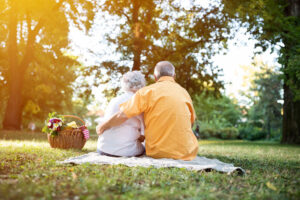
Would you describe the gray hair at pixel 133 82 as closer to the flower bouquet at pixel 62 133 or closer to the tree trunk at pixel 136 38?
the flower bouquet at pixel 62 133

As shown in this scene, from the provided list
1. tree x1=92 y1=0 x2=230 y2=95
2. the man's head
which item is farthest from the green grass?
tree x1=92 y1=0 x2=230 y2=95

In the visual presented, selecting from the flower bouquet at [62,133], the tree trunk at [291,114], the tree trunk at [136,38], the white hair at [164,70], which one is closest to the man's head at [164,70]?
the white hair at [164,70]

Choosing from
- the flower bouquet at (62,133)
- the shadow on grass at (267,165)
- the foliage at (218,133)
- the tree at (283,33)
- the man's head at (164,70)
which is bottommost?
the foliage at (218,133)

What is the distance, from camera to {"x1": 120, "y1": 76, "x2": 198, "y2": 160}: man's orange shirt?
15.9ft

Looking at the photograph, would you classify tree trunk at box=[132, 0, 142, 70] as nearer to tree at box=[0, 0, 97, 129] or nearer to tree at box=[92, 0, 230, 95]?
tree at box=[92, 0, 230, 95]

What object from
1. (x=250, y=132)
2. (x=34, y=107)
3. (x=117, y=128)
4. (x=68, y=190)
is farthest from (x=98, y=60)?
(x=250, y=132)

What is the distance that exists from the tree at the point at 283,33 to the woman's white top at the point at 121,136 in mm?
5312

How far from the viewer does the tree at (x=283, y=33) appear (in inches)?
351

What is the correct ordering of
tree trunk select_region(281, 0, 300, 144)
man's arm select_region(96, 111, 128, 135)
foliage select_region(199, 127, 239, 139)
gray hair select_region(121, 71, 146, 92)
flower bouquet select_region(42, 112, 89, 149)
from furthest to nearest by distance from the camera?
foliage select_region(199, 127, 239, 139), tree trunk select_region(281, 0, 300, 144), flower bouquet select_region(42, 112, 89, 149), gray hair select_region(121, 71, 146, 92), man's arm select_region(96, 111, 128, 135)

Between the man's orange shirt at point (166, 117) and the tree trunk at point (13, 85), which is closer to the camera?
the man's orange shirt at point (166, 117)

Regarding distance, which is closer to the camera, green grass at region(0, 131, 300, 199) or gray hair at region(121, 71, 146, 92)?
green grass at region(0, 131, 300, 199)

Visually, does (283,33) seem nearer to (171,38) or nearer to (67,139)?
(67,139)

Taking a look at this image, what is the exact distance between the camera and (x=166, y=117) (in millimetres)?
4867

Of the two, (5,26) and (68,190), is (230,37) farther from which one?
(68,190)
